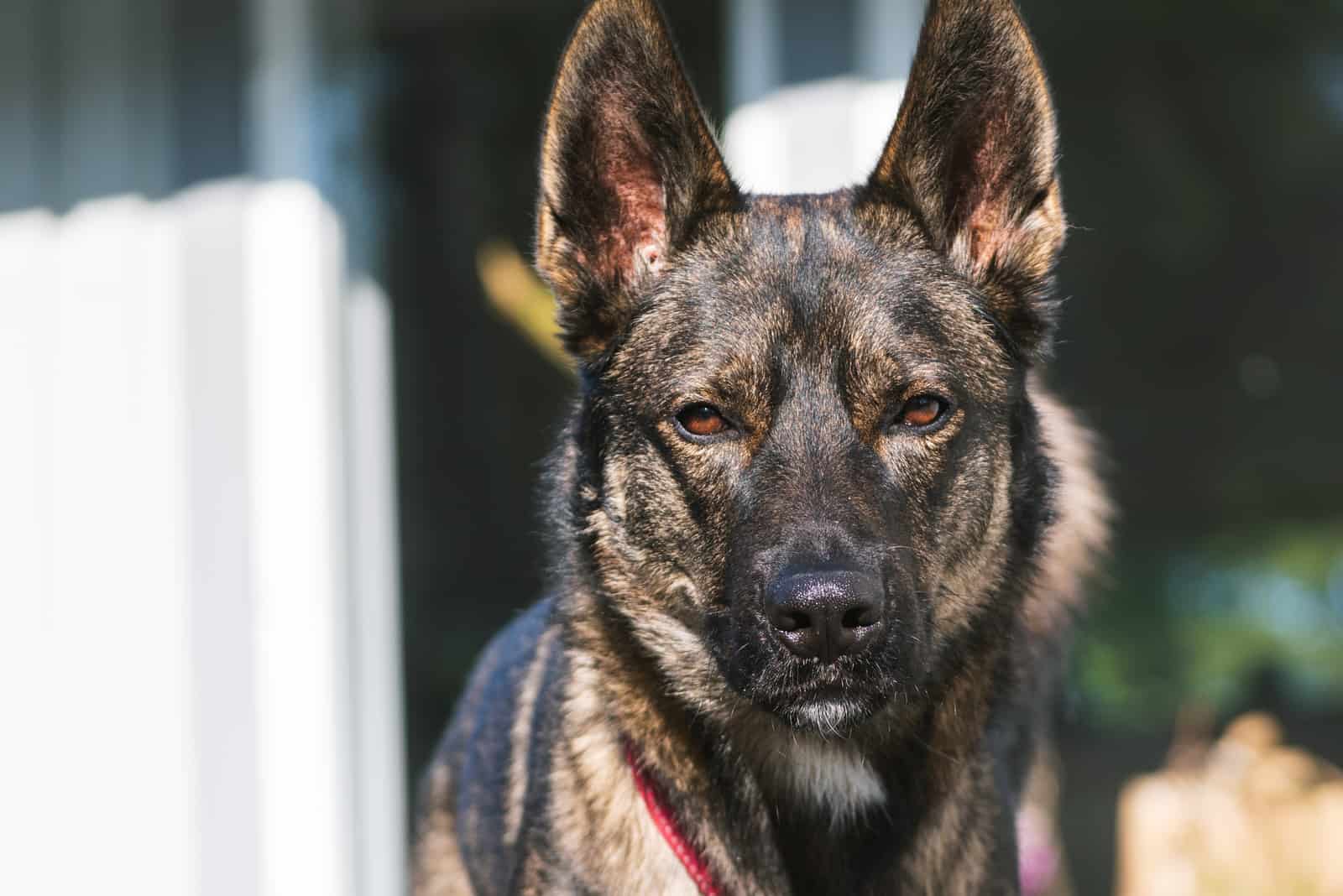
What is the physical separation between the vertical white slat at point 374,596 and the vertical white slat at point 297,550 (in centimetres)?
10

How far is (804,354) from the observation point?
7.38ft

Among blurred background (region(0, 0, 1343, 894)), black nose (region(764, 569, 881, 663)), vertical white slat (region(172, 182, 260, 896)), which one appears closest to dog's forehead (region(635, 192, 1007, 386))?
black nose (region(764, 569, 881, 663))

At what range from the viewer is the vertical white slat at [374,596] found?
480 centimetres

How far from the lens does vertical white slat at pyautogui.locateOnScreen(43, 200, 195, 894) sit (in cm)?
471

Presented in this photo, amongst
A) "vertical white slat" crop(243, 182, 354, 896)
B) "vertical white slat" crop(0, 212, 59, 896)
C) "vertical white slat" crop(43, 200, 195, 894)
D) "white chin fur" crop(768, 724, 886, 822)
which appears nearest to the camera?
"white chin fur" crop(768, 724, 886, 822)

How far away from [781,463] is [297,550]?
288 centimetres

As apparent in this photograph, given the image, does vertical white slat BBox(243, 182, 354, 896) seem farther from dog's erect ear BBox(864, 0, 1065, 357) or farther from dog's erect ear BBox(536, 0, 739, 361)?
dog's erect ear BBox(864, 0, 1065, 357)

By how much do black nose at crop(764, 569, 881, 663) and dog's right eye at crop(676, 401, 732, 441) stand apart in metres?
0.36

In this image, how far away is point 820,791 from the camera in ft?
7.77

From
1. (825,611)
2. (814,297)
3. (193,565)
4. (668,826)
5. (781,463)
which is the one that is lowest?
(668,826)

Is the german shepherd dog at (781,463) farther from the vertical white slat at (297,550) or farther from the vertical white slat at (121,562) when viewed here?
the vertical white slat at (121,562)

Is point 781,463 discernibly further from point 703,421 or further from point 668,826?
point 668,826

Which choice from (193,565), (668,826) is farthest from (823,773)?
(193,565)

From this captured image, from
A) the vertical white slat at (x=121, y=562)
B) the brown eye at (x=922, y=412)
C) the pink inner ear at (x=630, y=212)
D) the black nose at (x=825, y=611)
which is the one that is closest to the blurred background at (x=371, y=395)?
the vertical white slat at (x=121, y=562)
